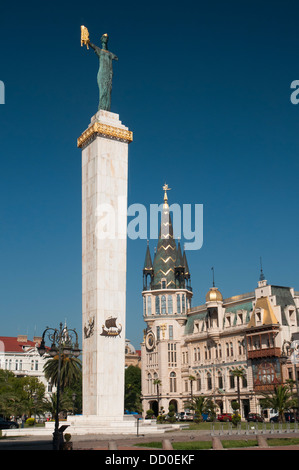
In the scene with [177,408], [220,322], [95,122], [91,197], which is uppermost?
[95,122]

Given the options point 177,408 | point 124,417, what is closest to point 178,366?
point 177,408

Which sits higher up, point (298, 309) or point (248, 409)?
point (298, 309)

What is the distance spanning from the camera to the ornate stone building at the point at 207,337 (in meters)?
72.9

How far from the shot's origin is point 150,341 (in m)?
98.2

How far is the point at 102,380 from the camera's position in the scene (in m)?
39.9

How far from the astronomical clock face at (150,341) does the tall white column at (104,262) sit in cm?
5617

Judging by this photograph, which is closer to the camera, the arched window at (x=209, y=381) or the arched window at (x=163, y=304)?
the arched window at (x=209, y=381)

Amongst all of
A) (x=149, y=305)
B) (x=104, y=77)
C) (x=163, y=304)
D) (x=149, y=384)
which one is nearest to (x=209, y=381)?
(x=149, y=384)

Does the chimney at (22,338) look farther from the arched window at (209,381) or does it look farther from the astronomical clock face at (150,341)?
the arched window at (209,381)

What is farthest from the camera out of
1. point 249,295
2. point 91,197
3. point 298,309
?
point 249,295

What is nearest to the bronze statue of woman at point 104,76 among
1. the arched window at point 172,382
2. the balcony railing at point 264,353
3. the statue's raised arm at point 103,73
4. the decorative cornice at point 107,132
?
the statue's raised arm at point 103,73

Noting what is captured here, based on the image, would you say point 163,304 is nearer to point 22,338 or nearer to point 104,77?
point 22,338
